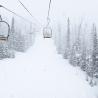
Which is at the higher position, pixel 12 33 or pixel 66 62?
pixel 12 33

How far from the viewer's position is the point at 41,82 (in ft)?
89.5

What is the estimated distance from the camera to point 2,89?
24250mm

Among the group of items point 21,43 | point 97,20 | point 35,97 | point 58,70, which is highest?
point 97,20

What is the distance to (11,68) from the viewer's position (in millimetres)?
31953

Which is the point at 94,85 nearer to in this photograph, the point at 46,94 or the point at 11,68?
the point at 46,94

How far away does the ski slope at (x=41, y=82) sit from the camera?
24069 mm

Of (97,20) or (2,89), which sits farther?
(97,20)

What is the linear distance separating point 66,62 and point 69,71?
21.5ft

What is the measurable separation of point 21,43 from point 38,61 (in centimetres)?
1173

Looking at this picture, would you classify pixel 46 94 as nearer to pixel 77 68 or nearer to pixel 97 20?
pixel 77 68

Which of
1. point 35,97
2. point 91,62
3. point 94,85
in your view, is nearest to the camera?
point 35,97

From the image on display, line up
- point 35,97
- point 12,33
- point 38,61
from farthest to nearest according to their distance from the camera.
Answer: point 12,33, point 38,61, point 35,97

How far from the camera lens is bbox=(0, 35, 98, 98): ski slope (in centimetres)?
2407

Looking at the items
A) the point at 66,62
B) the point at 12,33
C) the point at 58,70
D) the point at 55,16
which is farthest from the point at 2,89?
the point at 55,16
